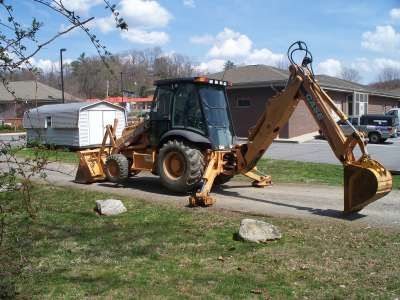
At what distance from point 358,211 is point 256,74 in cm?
2280

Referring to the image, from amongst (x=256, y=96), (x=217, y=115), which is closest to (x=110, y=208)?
(x=217, y=115)

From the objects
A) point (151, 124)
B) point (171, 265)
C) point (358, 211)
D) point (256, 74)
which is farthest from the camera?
point (256, 74)

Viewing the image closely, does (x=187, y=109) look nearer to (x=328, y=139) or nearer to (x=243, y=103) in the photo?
(x=328, y=139)

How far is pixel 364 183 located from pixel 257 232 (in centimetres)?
236

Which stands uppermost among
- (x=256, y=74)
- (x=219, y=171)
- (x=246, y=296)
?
(x=256, y=74)

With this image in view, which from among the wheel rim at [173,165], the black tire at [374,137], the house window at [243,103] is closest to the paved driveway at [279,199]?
the wheel rim at [173,165]

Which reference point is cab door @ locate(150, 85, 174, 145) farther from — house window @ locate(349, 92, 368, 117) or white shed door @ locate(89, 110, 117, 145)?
house window @ locate(349, 92, 368, 117)

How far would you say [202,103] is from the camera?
448 inches

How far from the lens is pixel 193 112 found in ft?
37.6

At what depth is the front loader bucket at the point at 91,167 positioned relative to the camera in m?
13.3

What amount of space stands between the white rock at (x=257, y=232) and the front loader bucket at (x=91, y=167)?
6.59m

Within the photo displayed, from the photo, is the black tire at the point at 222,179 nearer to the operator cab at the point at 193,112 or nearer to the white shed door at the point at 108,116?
the operator cab at the point at 193,112

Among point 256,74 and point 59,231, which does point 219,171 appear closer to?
point 59,231

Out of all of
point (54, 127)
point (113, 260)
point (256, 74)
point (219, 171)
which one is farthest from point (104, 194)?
point (256, 74)
